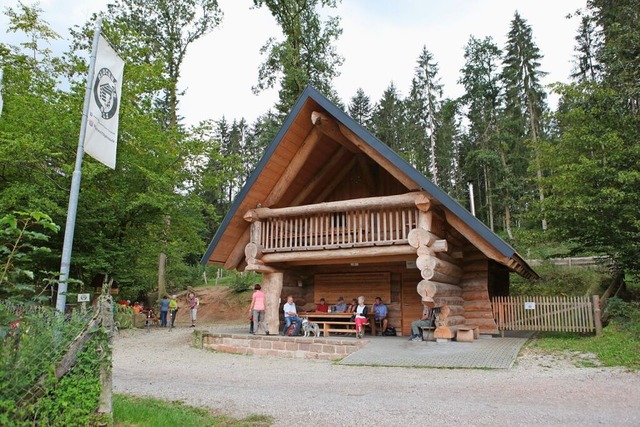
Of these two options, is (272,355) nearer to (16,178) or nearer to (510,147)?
(16,178)

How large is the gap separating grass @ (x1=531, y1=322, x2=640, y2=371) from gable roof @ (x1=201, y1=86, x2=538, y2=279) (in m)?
2.08

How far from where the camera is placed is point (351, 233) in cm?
1329

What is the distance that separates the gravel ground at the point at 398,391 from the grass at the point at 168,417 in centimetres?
22

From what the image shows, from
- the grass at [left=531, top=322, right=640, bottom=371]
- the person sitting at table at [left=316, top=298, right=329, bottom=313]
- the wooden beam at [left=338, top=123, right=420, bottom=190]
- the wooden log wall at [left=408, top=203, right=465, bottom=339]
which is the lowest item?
the grass at [left=531, top=322, right=640, bottom=371]

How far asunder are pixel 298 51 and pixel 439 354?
60.9 feet

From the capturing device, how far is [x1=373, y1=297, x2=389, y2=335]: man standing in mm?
13562

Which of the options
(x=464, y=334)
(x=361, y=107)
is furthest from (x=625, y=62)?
(x=361, y=107)

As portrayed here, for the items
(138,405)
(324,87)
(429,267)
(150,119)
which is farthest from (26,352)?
(324,87)

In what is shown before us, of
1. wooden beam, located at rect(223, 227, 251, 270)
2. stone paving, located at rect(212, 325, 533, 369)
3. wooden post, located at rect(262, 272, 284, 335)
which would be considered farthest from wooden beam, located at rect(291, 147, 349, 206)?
stone paving, located at rect(212, 325, 533, 369)

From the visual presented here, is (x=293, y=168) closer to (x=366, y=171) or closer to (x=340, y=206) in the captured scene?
(x=340, y=206)

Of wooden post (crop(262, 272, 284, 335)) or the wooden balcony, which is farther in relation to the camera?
wooden post (crop(262, 272, 284, 335))

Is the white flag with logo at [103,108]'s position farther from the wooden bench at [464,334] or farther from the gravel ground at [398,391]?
the wooden bench at [464,334]

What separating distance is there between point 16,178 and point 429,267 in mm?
14540

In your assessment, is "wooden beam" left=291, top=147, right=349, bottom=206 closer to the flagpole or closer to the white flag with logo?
the white flag with logo
